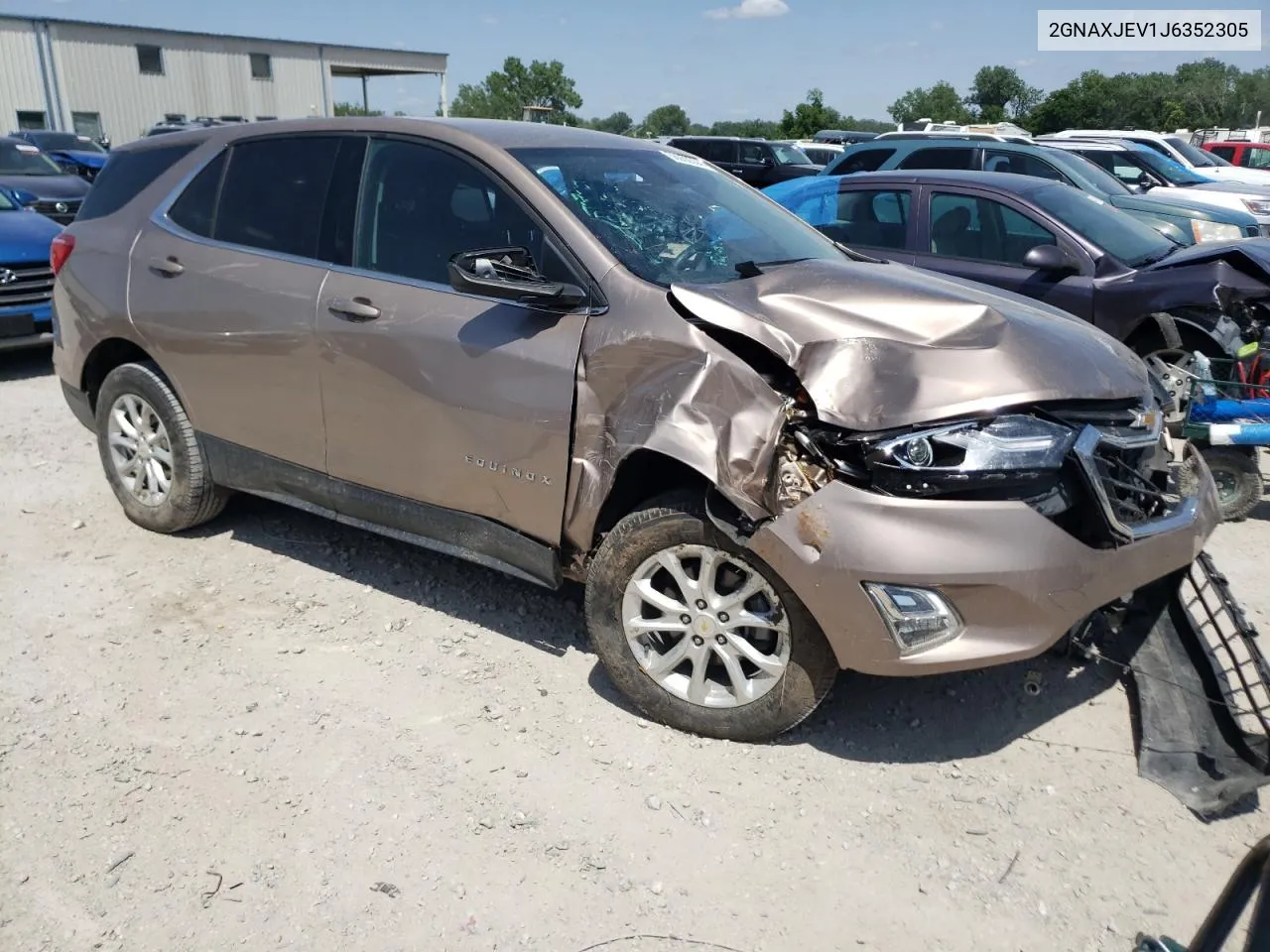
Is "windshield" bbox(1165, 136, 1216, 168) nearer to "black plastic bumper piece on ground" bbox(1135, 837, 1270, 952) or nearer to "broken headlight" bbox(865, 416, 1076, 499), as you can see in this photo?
"broken headlight" bbox(865, 416, 1076, 499)

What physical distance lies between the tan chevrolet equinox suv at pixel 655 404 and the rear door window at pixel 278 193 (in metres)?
0.01

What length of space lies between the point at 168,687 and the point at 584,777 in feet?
5.25

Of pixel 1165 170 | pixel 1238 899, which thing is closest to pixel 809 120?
pixel 1165 170

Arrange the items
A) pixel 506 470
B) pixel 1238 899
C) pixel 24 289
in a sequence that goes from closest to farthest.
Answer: pixel 1238 899 → pixel 506 470 → pixel 24 289

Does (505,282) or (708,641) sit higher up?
(505,282)

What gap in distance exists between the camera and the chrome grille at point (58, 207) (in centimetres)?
1407

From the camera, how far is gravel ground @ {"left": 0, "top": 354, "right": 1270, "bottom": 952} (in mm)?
2629

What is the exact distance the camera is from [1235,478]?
5316 mm

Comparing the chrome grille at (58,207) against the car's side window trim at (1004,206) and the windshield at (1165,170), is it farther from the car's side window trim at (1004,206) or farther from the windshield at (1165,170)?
the windshield at (1165,170)

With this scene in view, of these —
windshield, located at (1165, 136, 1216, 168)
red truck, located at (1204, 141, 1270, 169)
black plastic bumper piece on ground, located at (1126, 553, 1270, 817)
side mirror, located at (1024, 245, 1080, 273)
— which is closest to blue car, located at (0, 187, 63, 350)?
side mirror, located at (1024, 245, 1080, 273)

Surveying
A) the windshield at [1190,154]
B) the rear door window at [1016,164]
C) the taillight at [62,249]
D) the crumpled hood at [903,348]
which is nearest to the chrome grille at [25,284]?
the taillight at [62,249]

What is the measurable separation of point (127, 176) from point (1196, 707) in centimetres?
506

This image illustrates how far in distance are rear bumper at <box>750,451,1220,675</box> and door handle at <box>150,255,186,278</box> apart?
2.98 metres

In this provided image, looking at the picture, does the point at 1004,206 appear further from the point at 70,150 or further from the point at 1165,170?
the point at 70,150
